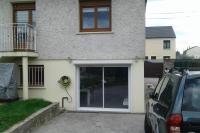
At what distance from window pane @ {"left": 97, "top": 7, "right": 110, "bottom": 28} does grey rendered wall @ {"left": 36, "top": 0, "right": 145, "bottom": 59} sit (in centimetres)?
33

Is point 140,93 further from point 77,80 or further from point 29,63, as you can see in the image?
point 29,63

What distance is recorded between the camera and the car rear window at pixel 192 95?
4.92m

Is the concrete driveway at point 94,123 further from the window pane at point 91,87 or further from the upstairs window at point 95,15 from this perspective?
the upstairs window at point 95,15

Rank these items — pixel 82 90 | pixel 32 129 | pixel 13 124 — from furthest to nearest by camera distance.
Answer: pixel 82 90
pixel 32 129
pixel 13 124

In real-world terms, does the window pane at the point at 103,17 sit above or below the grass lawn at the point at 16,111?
above

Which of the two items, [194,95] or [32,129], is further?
[32,129]

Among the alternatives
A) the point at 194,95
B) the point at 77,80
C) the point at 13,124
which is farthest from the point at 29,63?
the point at 194,95

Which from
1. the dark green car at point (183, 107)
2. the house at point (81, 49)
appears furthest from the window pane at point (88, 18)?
the dark green car at point (183, 107)

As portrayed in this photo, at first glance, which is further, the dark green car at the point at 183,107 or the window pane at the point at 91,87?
the window pane at the point at 91,87

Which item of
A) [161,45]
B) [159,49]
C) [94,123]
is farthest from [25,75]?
[161,45]

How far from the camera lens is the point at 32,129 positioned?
1066 cm

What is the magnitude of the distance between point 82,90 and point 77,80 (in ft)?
1.83

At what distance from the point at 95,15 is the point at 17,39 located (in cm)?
370

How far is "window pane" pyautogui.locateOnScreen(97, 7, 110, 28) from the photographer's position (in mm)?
15078
